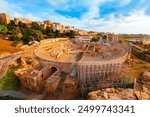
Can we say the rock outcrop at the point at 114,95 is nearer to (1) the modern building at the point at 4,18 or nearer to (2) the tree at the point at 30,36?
(2) the tree at the point at 30,36

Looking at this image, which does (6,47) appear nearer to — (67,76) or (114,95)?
(67,76)

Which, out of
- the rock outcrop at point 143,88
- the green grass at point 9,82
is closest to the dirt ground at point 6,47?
the green grass at point 9,82

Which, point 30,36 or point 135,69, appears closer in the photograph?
point 135,69

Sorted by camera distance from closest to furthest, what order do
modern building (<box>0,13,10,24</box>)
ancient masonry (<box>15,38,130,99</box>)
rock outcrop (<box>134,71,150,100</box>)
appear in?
rock outcrop (<box>134,71,150,100</box>), ancient masonry (<box>15,38,130,99</box>), modern building (<box>0,13,10,24</box>)

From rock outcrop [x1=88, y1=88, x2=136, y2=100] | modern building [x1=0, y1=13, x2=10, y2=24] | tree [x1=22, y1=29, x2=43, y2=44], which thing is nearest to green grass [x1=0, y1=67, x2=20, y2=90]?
rock outcrop [x1=88, y1=88, x2=136, y2=100]

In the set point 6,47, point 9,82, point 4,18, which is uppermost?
point 4,18

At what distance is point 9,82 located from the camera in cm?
1463

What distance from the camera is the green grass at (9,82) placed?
14.2 m

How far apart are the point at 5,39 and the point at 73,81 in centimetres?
1686

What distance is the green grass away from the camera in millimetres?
14156

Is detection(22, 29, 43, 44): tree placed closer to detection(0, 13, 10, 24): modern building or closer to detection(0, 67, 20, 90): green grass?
detection(0, 67, 20, 90): green grass

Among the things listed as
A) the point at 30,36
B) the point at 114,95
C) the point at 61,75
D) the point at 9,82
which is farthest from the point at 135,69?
the point at 30,36

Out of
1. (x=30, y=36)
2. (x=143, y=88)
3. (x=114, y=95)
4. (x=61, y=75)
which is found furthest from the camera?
(x=30, y=36)

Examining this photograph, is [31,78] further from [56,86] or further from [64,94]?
[64,94]
